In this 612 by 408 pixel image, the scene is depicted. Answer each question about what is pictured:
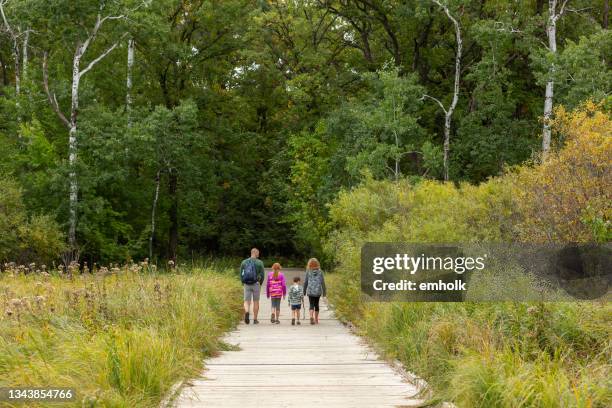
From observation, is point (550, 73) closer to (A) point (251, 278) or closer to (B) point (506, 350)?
(A) point (251, 278)

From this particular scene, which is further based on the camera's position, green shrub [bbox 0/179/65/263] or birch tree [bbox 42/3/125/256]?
birch tree [bbox 42/3/125/256]

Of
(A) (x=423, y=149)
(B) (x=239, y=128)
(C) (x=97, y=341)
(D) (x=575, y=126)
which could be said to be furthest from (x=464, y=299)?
(B) (x=239, y=128)

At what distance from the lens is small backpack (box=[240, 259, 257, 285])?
19828 millimetres

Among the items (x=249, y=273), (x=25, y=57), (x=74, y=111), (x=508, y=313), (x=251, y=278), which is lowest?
(x=251, y=278)

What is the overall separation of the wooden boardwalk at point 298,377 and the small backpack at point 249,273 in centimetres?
340

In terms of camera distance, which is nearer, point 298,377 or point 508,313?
point 508,313

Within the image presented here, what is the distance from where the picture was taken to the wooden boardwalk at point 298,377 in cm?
919

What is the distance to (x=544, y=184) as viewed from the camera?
17.9 m

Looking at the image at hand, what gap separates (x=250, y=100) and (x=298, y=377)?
46532 millimetres

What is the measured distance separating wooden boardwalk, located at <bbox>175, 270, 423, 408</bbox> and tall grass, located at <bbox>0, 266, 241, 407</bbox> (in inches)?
16.4

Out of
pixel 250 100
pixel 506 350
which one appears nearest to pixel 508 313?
pixel 506 350

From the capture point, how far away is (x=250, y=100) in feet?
185

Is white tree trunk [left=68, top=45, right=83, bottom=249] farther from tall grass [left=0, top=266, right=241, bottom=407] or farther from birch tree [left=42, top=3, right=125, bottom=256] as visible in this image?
tall grass [left=0, top=266, right=241, bottom=407]

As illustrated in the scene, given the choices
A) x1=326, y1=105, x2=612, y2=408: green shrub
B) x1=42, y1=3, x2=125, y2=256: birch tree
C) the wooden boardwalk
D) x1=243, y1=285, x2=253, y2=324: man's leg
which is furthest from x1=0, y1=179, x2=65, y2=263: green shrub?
the wooden boardwalk
